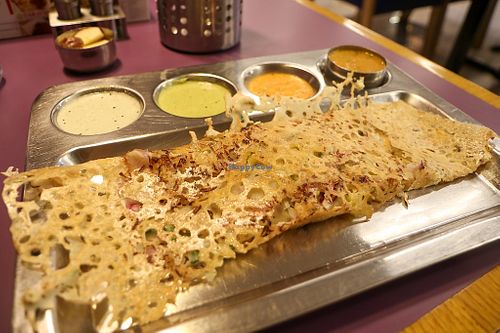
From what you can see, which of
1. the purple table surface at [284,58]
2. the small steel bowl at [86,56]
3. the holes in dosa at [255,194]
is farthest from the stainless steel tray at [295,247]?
the small steel bowl at [86,56]

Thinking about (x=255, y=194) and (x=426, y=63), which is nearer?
(x=255, y=194)

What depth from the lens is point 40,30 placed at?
2.77 meters

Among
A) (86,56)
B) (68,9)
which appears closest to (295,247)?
(86,56)

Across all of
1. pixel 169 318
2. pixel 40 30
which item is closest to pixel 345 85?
pixel 169 318

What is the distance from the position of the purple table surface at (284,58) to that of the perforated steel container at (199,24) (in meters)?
0.08

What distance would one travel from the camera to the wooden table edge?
2.45 metres

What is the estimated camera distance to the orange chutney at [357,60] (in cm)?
251

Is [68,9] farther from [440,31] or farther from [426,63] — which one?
[440,31]

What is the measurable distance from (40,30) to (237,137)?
2.02m

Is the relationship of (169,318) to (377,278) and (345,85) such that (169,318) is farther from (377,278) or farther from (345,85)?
(345,85)

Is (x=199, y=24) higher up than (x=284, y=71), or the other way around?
(x=199, y=24)

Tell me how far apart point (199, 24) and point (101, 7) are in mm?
691

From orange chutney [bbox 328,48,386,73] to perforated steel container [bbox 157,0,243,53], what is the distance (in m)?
0.73

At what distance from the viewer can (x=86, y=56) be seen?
230 centimetres
